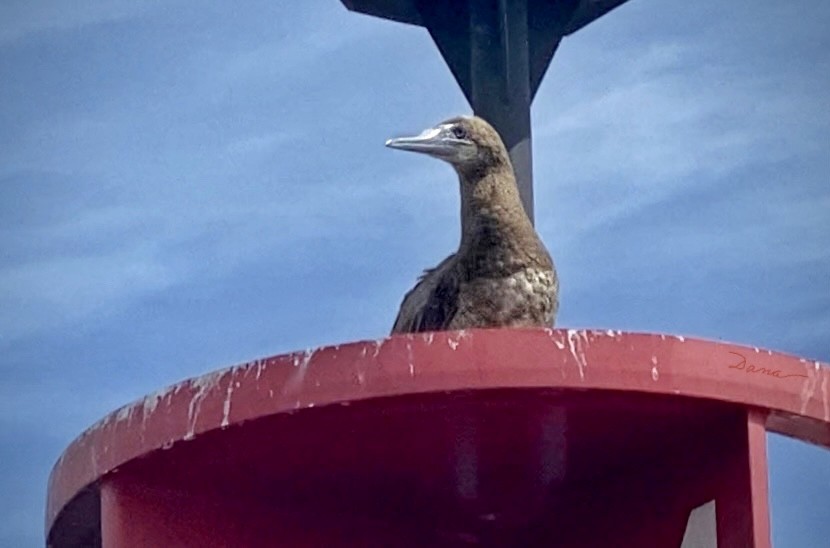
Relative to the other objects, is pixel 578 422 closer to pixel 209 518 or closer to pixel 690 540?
pixel 690 540

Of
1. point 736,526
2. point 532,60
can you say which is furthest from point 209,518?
point 532,60

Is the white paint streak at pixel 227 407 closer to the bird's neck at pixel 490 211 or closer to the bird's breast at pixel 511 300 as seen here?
the bird's breast at pixel 511 300

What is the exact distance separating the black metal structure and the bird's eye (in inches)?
4.0

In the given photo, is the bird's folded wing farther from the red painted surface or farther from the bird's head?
the red painted surface

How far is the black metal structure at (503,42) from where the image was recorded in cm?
634

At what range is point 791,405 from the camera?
436 centimetres

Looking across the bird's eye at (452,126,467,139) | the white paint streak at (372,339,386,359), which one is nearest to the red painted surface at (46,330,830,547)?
the white paint streak at (372,339,386,359)

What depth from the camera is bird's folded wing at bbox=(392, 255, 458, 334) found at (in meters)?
6.09

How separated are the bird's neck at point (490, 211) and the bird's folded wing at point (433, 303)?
11 centimetres

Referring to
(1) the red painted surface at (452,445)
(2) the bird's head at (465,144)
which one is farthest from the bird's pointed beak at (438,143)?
(1) the red painted surface at (452,445)

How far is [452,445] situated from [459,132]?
1948 millimetres

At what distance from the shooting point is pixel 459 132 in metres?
6.42
